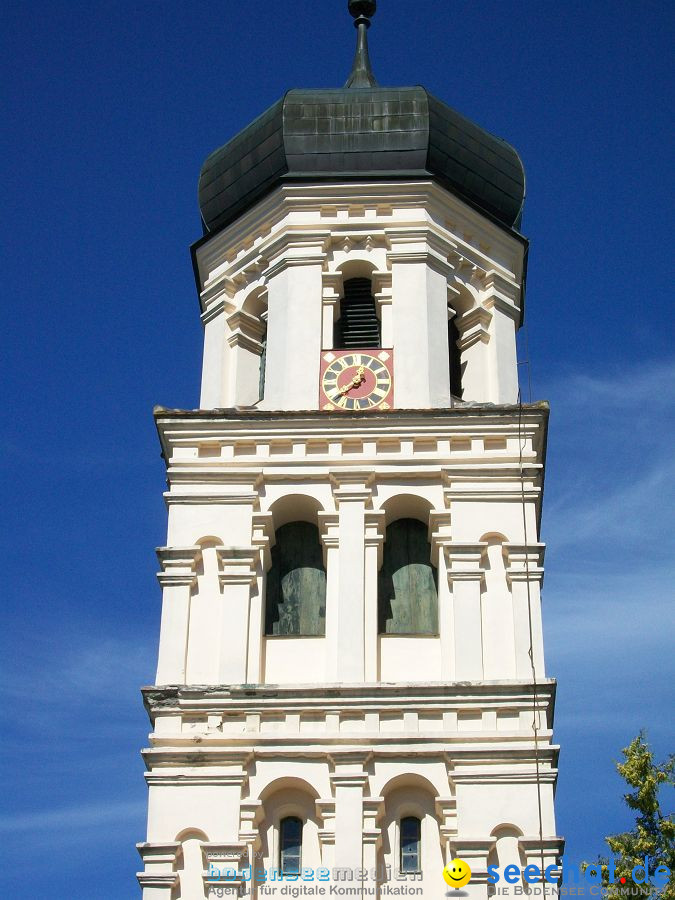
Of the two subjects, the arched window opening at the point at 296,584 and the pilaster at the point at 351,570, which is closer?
the pilaster at the point at 351,570

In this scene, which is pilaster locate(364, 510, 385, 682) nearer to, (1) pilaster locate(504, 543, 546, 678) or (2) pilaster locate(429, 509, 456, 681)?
(2) pilaster locate(429, 509, 456, 681)

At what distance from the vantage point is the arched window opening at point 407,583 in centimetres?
2606

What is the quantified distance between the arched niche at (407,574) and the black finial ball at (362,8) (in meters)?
12.1

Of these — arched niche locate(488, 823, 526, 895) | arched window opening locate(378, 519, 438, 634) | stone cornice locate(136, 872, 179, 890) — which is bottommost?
stone cornice locate(136, 872, 179, 890)

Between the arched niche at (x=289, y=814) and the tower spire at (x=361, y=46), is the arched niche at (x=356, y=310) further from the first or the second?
the arched niche at (x=289, y=814)

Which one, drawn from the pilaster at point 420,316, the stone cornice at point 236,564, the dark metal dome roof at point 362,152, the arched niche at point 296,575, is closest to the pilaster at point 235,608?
the stone cornice at point 236,564

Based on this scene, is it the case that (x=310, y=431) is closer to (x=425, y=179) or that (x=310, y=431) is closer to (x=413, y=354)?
(x=413, y=354)

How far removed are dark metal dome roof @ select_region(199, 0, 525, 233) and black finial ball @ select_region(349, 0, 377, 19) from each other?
490cm

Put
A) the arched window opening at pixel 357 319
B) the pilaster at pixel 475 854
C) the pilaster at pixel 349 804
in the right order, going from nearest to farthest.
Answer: the pilaster at pixel 475 854
the pilaster at pixel 349 804
the arched window opening at pixel 357 319

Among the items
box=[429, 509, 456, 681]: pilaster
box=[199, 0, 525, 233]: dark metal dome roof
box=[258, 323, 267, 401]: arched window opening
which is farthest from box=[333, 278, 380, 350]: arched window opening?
box=[429, 509, 456, 681]: pilaster

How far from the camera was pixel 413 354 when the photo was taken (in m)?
28.3

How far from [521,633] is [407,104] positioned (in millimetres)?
9025

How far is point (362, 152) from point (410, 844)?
34.3 feet

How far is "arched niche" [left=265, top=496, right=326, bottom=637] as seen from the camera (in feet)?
85.8
